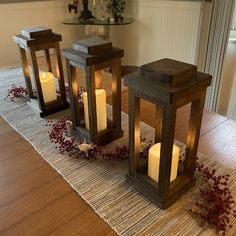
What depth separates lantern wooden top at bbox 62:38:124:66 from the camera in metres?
0.80

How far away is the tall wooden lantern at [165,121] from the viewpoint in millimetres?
574

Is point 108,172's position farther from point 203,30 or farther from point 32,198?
point 203,30

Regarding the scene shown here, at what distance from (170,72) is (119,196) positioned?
1.18ft

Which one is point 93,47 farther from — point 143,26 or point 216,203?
point 143,26

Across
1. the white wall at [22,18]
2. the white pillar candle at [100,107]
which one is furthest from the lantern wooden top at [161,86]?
the white wall at [22,18]

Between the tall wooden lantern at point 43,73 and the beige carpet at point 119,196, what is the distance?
17 centimetres

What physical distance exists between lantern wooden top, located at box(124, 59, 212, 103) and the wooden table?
33 centimetres

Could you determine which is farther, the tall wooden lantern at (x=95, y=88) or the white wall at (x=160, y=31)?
the white wall at (x=160, y=31)

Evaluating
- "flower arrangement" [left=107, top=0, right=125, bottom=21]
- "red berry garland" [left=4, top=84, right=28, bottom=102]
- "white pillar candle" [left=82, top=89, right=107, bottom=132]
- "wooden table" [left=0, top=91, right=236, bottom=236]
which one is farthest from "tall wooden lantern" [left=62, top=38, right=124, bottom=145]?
"flower arrangement" [left=107, top=0, right=125, bottom=21]

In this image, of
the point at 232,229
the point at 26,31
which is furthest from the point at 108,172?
the point at 26,31

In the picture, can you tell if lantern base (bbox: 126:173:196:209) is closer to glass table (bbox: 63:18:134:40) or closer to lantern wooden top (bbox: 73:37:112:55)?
lantern wooden top (bbox: 73:37:112:55)

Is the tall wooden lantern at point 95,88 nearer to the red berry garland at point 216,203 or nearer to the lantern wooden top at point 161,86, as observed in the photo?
the lantern wooden top at point 161,86

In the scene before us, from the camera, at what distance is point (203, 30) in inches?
73.8

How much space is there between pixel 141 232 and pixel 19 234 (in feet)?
0.93
